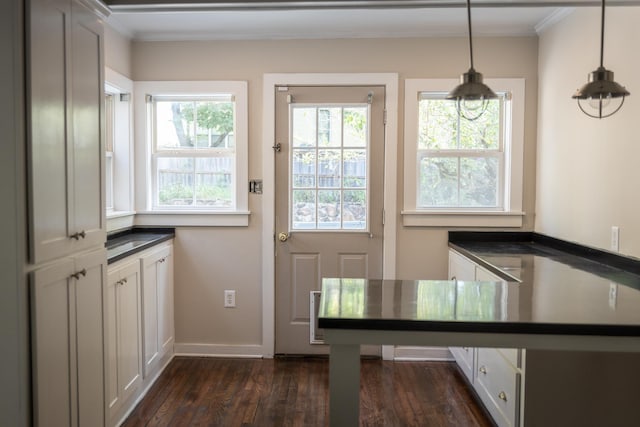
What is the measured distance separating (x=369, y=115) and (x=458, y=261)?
1195mm

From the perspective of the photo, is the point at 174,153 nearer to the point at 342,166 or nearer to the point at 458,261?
the point at 342,166

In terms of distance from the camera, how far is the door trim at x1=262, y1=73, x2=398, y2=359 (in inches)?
132

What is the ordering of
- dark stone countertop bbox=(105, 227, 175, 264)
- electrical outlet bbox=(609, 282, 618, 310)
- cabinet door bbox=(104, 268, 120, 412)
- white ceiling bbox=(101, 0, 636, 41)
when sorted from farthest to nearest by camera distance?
1. white ceiling bbox=(101, 0, 636, 41)
2. dark stone countertop bbox=(105, 227, 175, 264)
3. cabinet door bbox=(104, 268, 120, 412)
4. electrical outlet bbox=(609, 282, 618, 310)

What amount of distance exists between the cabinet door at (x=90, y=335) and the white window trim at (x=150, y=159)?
1.34m

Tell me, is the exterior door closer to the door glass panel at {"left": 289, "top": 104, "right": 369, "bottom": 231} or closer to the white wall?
the door glass panel at {"left": 289, "top": 104, "right": 369, "bottom": 231}

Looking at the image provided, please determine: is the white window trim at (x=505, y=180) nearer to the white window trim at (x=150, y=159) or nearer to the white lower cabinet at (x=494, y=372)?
the white lower cabinet at (x=494, y=372)

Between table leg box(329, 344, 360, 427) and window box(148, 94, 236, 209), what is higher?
window box(148, 94, 236, 209)

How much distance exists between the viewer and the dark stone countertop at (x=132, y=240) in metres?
2.53

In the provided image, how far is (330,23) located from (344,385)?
8.18 ft

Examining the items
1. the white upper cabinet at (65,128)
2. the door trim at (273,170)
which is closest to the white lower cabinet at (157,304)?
the door trim at (273,170)

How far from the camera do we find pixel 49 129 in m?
1.67

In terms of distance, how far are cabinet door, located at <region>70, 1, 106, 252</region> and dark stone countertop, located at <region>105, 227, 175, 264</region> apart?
1.31ft

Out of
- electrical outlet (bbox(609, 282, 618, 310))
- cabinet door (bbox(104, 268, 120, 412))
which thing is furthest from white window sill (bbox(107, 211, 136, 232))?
electrical outlet (bbox(609, 282, 618, 310))

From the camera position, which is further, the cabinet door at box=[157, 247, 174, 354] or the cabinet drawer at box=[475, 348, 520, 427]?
the cabinet door at box=[157, 247, 174, 354]
